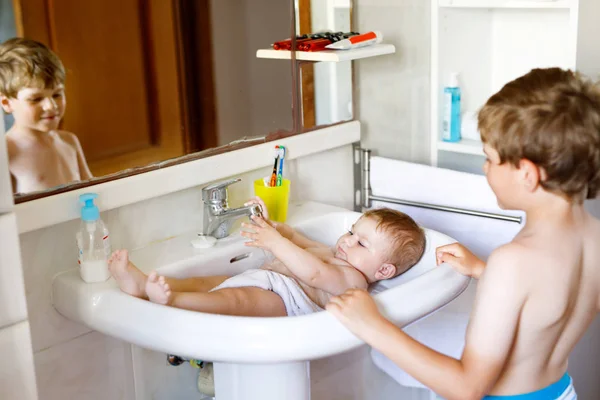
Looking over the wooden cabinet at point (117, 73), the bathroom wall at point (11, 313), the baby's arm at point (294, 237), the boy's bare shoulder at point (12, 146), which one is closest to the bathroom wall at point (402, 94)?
the baby's arm at point (294, 237)

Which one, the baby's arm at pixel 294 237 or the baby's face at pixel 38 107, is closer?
the baby's face at pixel 38 107

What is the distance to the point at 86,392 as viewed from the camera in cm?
160

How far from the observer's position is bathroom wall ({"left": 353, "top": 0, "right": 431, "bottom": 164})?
2049 millimetres

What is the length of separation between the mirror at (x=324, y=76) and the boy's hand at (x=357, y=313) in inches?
28.1

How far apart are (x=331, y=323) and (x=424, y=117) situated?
98 centimetres

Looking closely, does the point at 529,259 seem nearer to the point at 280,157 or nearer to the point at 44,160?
the point at 280,157

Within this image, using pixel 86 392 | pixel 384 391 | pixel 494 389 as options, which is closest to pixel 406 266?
pixel 494 389

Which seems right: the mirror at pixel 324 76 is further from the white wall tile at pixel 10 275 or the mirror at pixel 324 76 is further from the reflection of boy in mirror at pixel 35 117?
the white wall tile at pixel 10 275

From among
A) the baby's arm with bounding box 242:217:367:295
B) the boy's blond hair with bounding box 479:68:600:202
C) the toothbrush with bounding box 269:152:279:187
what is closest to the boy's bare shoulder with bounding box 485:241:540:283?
the boy's blond hair with bounding box 479:68:600:202

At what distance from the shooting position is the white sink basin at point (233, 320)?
128cm

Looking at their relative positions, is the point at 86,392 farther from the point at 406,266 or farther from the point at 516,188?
the point at 516,188

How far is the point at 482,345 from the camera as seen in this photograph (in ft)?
4.08

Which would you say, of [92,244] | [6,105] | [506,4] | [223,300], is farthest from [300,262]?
[506,4]

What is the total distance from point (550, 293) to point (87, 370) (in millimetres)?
894
